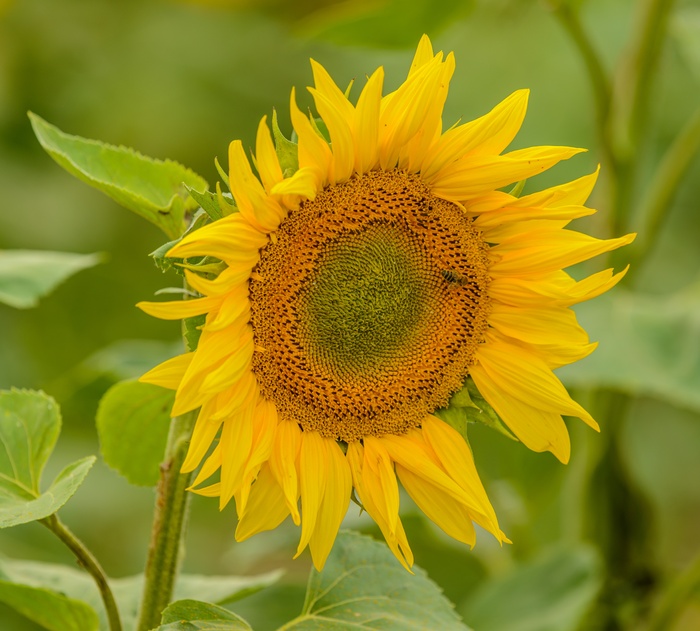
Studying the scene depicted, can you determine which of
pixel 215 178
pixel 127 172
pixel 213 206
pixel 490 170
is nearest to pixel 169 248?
pixel 213 206

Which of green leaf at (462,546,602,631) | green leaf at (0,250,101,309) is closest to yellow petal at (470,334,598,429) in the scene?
green leaf at (0,250,101,309)

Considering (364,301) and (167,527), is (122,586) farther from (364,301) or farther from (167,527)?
(364,301)

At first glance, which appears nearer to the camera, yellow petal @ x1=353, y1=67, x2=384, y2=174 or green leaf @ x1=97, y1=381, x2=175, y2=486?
yellow petal @ x1=353, y1=67, x2=384, y2=174

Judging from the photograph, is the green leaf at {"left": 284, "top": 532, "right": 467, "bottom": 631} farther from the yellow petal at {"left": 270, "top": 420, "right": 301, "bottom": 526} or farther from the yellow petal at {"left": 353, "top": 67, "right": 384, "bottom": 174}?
the yellow petal at {"left": 353, "top": 67, "right": 384, "bottom": 174}

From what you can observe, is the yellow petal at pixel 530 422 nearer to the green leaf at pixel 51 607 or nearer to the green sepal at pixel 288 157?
the green sepal at pixel 288 157

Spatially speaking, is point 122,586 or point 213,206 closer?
point 213,206
